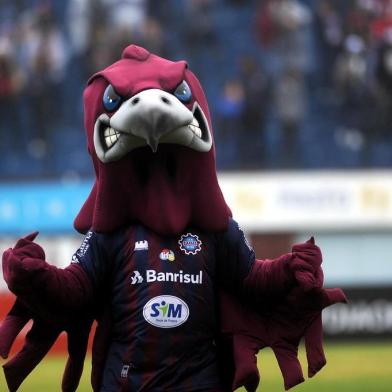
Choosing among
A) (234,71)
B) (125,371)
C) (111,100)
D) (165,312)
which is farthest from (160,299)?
(234,71)

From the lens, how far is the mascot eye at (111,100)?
13.6ft

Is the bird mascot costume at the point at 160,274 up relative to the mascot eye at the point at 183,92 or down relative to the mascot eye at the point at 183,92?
down

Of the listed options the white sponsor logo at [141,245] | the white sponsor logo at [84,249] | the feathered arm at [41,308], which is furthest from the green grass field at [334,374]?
the white sponsor logo at [141,245]

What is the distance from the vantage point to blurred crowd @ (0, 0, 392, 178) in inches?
670

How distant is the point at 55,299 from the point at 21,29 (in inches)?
546

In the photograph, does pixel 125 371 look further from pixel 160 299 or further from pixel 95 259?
pixel 95 259

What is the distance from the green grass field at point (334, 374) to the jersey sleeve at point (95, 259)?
4830mm

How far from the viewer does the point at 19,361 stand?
4.35 m

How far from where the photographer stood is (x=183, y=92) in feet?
13.8

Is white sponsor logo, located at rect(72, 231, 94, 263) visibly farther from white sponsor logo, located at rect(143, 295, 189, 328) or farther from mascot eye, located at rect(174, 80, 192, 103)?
mascot eye, located at rect(174, 80, 192, 103)

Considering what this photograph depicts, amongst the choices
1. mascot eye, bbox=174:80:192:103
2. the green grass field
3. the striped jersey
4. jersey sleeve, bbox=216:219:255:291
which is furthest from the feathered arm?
the green grass field

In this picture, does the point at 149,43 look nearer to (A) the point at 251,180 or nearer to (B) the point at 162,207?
(A) the point at 251,180

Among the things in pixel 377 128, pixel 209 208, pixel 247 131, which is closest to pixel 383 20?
pixel 377 128

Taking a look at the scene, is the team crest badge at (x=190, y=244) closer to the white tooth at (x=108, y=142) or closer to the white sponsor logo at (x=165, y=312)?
the white sponsor logo at (x=165, y=312)
